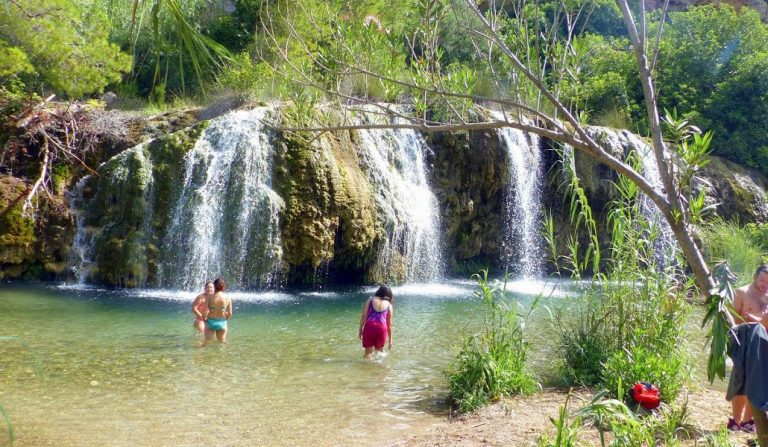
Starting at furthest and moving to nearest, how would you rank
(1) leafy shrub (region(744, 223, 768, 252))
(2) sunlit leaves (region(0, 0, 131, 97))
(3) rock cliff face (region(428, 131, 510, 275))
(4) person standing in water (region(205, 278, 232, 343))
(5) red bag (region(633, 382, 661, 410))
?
(3) rock cliff face (region(428, 131, 510, 275)), (1) leafy shrub (region(744, 223, 768, 252)), (2) sunlit leaves (region(0, 0, 131, 97)), (4) person standing in water (region(205, 278, 232, 343)), (5) red bag (region(633, 382, 661, 410))

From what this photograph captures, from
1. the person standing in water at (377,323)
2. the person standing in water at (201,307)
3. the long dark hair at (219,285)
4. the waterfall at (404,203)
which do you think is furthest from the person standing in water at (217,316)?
the waterfall at (404,203)

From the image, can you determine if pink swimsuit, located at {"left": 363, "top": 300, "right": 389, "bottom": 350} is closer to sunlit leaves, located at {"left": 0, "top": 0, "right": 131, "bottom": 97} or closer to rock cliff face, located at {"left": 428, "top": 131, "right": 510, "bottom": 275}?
sunlit leaves, located at {"left": 0, "top": 0, "right": 131, "bottom": 97}

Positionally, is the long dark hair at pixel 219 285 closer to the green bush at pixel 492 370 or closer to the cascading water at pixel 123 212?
the green bush at pixel 492 370

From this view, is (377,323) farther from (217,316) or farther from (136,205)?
(136,205)

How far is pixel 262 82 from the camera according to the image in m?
16.4

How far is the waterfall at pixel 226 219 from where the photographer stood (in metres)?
14.0

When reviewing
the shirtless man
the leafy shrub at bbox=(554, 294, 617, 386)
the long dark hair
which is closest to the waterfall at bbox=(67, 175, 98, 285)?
the long dark hair

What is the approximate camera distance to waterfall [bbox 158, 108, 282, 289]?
45.9 ft

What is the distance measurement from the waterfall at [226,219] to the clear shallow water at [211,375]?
6.06 feet

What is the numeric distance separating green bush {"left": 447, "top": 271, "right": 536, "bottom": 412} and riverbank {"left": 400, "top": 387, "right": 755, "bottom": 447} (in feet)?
0.43

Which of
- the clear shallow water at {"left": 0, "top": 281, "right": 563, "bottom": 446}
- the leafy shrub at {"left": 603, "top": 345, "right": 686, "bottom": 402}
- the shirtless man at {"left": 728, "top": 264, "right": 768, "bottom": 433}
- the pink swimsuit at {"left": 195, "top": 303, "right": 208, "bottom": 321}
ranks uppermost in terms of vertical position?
the shirtless man at {"left": 728, "top": 264, "right": 768, "bottom": 433}

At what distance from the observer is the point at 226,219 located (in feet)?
46.6

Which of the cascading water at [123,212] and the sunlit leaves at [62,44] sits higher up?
the sunlit leaves at [62,44]

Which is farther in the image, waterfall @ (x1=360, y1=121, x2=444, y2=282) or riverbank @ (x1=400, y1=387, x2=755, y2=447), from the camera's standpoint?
waterfall @ (x1=360, y1=121, x2=444, y2=282)
